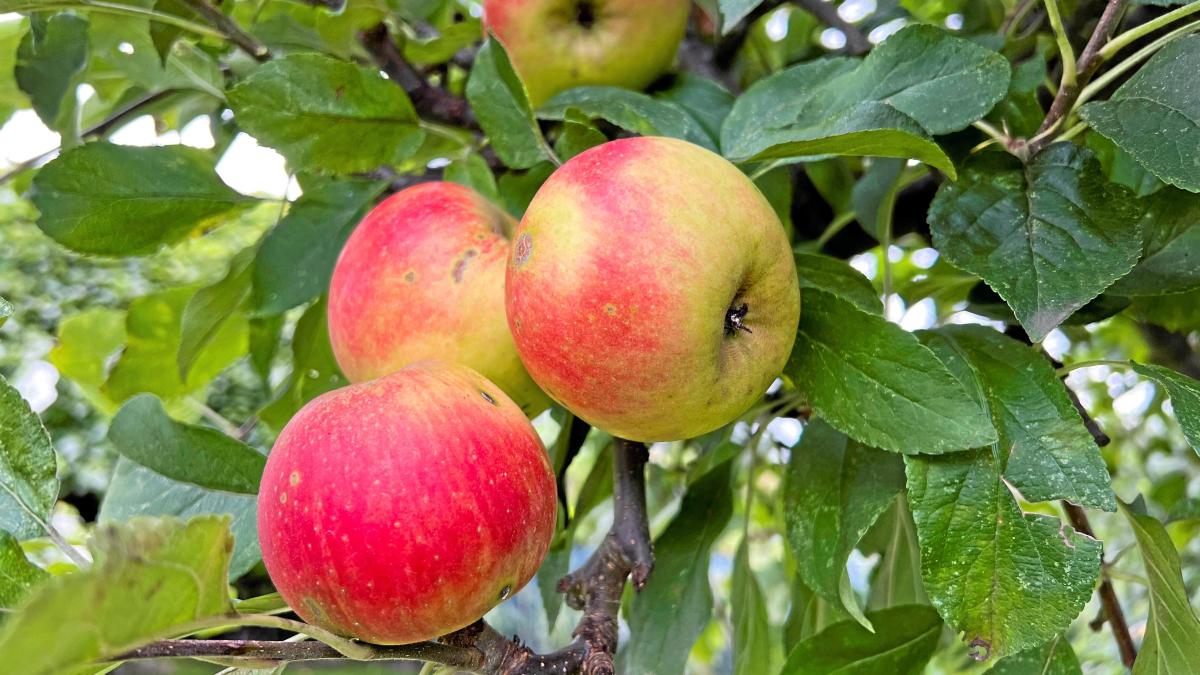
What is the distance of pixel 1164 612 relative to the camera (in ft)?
1.69

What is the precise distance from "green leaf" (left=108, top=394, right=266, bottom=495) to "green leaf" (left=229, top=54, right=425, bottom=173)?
177 mm

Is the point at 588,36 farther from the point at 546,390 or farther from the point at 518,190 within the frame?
the point at 546,390

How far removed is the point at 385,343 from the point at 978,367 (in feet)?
1.05

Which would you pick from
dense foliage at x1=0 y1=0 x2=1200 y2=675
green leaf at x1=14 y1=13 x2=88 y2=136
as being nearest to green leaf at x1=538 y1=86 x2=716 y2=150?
dense foliage at x1=0 y1=0 x2=1200 y2=675

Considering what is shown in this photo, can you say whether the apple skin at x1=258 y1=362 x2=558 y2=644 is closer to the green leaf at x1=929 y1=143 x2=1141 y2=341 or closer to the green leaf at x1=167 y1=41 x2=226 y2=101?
the green leaf at x1=929 y1=143 x2=1141 y2=341

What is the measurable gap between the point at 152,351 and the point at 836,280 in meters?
0.58

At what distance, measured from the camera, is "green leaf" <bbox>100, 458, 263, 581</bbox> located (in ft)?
1.80

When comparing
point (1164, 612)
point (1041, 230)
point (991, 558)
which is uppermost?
point (1041, 230)

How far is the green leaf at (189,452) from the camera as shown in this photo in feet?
1.81

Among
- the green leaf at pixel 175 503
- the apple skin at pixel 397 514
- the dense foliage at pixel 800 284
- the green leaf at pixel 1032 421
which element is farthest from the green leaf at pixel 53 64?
Answer: the green leaf at pixel 1032 421

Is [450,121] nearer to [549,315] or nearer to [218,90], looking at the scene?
[218,90]

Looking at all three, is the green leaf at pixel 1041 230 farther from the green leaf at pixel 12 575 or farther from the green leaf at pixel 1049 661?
the green leaf at pixel 12 575

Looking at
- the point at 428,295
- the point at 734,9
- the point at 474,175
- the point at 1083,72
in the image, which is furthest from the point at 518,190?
the point at 1083,72

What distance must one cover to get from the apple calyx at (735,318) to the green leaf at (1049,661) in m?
0.29
